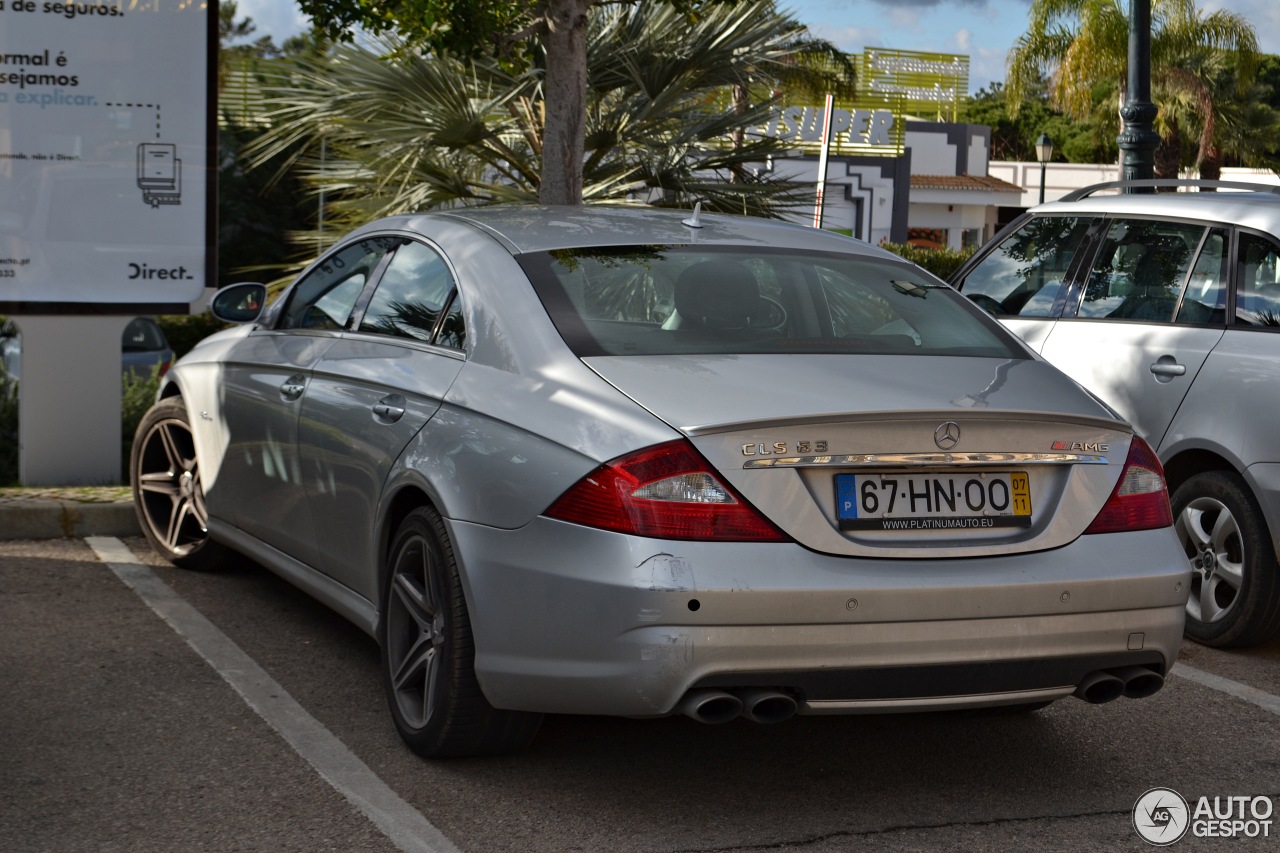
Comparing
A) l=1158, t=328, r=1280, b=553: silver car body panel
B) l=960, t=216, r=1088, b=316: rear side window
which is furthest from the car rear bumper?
l=960, t=216, r=1088, b=316: rear side window

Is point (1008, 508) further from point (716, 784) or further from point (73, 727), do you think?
point (73, 727)

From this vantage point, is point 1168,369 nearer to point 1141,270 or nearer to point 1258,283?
point 1258,283

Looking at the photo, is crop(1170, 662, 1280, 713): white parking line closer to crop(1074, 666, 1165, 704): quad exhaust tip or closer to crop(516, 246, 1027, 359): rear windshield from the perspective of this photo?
crop(1074, 666, 1165, 704): quad exhaust tip

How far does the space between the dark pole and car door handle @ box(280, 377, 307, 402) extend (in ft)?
27.9

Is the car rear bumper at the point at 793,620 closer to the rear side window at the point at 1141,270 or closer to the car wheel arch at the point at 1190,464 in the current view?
the car wheel arch at the point at 1190,464

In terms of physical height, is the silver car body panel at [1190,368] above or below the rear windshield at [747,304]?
below

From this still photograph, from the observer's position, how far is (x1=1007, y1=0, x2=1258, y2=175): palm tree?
3691 cm

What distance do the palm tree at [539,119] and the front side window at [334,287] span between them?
6097 mm

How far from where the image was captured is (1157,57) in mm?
43938

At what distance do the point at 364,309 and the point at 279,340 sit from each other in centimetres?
67

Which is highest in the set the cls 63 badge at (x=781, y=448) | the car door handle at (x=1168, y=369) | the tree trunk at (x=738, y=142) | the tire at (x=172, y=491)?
the tree trunk at (x=738, y=142)

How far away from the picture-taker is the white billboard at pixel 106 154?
7.83 m

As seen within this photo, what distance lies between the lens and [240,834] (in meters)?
3.72

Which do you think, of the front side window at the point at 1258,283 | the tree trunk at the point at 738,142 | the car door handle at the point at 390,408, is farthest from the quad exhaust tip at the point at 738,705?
the tree trunk at the point at 738,142
